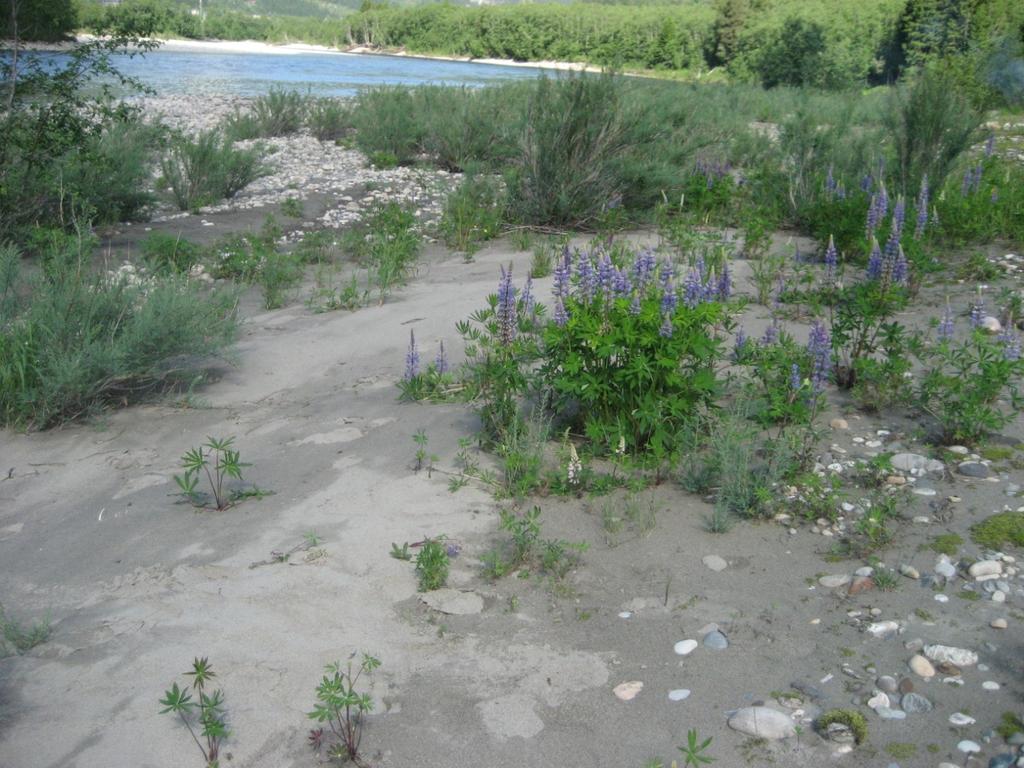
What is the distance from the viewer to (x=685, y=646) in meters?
3.40

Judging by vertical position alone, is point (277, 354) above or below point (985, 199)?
below

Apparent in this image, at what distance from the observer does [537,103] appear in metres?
10.8

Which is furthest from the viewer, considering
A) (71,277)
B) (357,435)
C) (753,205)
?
(753,205)

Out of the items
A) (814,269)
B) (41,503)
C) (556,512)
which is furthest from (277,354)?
(814,269)

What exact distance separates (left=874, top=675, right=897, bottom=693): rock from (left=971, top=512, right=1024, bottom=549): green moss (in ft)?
3.44

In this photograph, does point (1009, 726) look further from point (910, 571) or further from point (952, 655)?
point (910, 571)

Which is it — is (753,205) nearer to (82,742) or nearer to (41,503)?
(41,503)

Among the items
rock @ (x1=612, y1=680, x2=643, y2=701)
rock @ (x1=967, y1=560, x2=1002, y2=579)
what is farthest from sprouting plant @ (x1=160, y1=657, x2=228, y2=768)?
rock @ (x1=967, y1=560, x2=1002, y2=579)

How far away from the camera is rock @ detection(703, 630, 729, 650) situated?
3381 mm

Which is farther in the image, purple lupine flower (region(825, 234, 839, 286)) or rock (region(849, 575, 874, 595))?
purple lupine flower (region(825, 234, 839, 286))

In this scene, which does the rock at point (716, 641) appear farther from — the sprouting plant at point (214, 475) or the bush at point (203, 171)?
the bush at point (203, 171)

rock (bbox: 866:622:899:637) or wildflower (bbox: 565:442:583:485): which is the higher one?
wildflower (bbox: 565:442:583:485)

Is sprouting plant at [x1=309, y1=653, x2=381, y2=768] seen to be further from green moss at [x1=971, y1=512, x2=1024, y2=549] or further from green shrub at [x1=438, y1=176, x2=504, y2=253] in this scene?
green shrub at [x1=438, y1=176, x2=504, y2=253]

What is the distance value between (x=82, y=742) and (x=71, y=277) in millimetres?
3744
